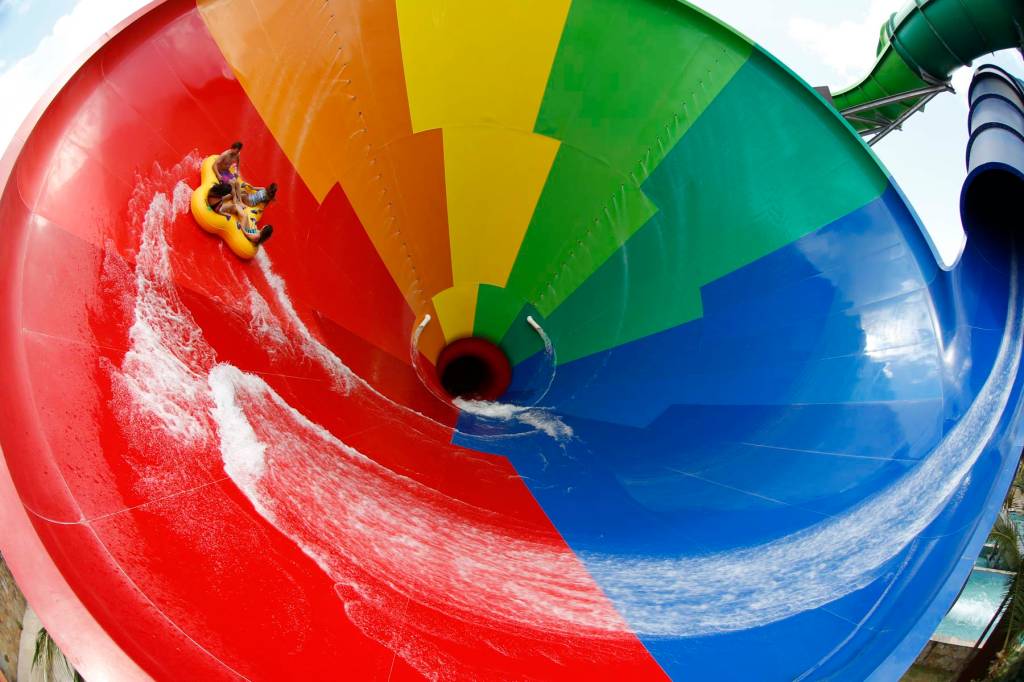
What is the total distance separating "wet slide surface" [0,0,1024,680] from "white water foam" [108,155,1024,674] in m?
0.01

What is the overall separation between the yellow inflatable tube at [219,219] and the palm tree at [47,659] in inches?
47.6

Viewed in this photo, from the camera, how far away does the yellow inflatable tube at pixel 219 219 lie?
1.89 m

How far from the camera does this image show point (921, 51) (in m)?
4.89

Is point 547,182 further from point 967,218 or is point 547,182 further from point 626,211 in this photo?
point 967,218

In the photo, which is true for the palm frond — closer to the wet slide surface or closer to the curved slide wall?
the wet slide surface

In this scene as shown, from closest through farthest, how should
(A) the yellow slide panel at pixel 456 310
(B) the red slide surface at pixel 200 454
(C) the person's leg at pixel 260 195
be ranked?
(B) the red slide surface at pixel 200 454
(C) the person's leg at pixel 260 195
(A) the yellow slide panel at pixel 456 310

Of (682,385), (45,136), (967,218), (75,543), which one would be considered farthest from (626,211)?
(75,543)

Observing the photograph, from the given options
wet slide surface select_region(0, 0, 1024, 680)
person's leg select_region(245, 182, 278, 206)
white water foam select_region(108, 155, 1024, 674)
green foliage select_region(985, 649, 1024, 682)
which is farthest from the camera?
green foliage select_region(985, 649, 1024, 682)

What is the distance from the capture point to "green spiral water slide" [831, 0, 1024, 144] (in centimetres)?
413

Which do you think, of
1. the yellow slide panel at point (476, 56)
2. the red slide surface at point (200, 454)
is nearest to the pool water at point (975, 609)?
the red slide surface at point (200, 454)

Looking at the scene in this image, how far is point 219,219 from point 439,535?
1.27 m

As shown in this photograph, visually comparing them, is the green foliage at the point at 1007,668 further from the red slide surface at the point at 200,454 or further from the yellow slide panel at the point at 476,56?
the yellow slide panel at the point at 476,56

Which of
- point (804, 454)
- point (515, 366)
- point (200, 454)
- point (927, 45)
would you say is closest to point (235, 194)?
point (200, 454)

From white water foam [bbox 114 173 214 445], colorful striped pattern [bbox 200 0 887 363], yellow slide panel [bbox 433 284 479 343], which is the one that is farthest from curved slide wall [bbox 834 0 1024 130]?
white water foam [bbox 114 173 214 445]
